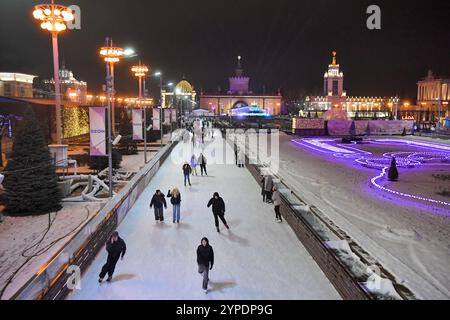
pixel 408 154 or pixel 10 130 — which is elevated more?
pixel 10 130

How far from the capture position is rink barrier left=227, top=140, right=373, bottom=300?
290 inches

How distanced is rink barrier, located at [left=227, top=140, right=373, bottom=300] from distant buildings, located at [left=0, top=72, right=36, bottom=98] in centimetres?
4025

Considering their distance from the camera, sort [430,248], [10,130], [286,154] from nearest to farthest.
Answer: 1. [430,248]
2. [10,130]
3. [286,154]

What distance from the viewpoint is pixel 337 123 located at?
55375 millimetres

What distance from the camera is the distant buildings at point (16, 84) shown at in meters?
45.8

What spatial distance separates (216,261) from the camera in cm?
979

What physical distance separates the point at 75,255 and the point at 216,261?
303 cm

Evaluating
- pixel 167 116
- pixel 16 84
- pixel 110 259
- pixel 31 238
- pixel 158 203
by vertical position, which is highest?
pixel 16 84

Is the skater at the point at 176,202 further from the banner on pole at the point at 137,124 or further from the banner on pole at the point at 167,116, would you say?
the banner on pole at the point at 167,116

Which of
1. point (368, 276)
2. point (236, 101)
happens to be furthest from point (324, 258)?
point (236, 101)

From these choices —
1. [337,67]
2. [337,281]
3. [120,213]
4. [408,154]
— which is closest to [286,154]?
[408,154]

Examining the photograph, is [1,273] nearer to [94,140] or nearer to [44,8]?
[94,140]

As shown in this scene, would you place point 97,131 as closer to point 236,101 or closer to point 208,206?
point 208,206

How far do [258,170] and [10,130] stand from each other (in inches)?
709
